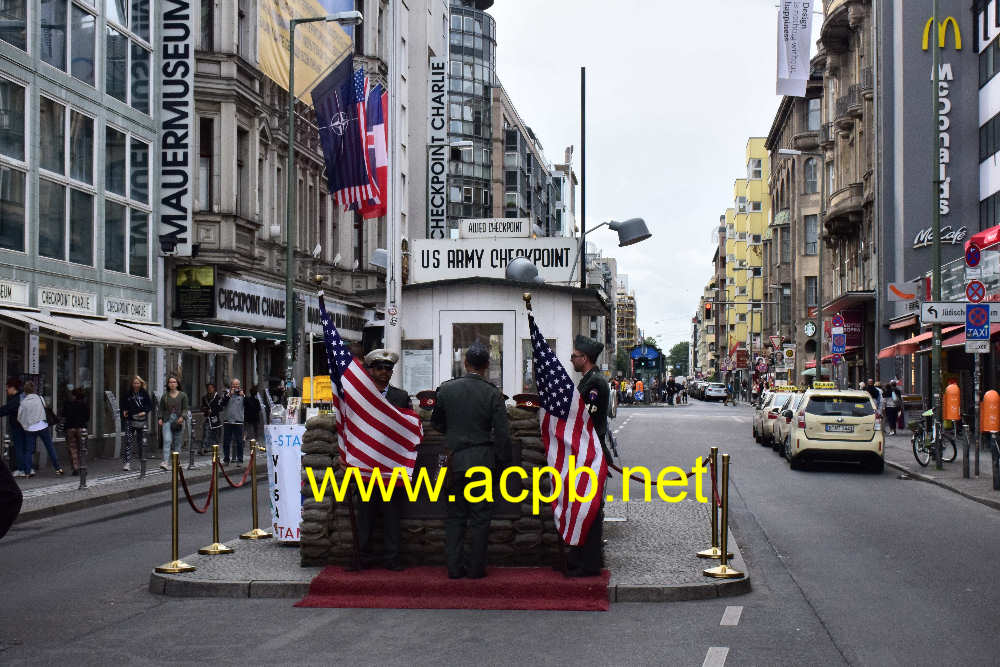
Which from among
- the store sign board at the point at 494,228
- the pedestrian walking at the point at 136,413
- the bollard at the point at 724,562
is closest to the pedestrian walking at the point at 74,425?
the pedestrian walking at the point at 136,413

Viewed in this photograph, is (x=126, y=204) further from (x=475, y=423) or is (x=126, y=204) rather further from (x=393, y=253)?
(x=475, y=423)

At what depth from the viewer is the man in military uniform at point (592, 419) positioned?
964cm

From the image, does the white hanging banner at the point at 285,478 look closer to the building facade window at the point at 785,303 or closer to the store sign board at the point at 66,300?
the store sign board at the point at 66,300

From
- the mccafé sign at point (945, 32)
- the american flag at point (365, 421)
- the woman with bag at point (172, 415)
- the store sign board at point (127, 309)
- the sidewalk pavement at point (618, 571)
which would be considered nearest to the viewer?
the sidewalk pavement at point (618, 571)

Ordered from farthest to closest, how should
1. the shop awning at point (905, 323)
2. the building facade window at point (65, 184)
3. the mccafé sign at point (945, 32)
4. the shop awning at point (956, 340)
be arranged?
1. the shop awning at point (905, 323)
2. the mccafé sign at point (945, 32)
3. the shop awning at point (956, 340)
4. the building facade window at point (65, 184)

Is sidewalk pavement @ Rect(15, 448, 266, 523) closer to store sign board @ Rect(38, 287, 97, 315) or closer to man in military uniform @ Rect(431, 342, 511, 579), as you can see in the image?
store sign board @ Rect(38, 287, 97, 315)

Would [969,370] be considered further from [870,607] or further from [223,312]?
[870,607]

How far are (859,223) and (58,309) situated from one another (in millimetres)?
35429

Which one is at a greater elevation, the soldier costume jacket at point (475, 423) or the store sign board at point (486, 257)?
the store sign board at point (486, 257)

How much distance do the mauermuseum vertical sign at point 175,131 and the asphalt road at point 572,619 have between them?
54.3 feet

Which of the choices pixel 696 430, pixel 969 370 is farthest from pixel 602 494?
pixel 696 430

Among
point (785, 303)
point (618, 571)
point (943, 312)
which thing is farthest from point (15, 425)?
point (785, 303)

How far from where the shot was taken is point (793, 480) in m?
21.1

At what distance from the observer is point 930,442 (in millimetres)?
23516
